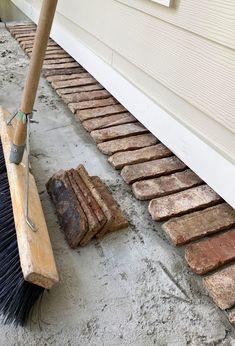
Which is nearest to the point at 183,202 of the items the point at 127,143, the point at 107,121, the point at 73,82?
the point at 127,143

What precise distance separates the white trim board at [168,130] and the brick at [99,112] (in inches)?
1.7

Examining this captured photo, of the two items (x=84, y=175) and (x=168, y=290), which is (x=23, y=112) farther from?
(x=168, y=290)

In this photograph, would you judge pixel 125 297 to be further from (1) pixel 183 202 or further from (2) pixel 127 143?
(2) pixel 127 143

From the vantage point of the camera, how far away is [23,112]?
45.3 inches

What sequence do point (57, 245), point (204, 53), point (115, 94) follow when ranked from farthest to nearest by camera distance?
point (115, 94) → point (204, 53) → point (57, 245)

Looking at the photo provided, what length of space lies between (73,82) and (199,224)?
4.34 ft

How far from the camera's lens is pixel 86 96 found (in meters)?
2.04

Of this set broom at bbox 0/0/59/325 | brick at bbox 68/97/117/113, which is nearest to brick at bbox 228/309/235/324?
broom at bbox 0/0/59/325

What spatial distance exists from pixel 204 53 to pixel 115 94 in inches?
29.9

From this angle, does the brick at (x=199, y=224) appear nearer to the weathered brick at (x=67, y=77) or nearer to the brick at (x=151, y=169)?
the brick at (x=151, y=169)

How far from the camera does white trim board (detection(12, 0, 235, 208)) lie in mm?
1313

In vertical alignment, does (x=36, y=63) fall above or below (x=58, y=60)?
above

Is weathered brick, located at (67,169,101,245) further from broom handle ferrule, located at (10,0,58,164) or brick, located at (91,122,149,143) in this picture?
brick, located at (91,122,149,143)

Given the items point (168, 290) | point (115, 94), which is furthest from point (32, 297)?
point (115, 94)
